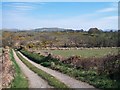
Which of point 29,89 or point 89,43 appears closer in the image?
point 29,89

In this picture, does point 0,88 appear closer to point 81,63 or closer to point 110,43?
point 81,63

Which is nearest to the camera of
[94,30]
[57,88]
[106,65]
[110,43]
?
[57,88]

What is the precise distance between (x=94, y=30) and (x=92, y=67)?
305ft

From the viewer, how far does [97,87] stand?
1535 cm

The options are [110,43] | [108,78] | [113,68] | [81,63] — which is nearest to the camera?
[108,78]

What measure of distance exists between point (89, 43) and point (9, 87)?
72154 millimetres

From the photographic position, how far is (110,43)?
76875 mm

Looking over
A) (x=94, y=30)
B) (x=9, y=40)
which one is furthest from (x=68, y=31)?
(x=9, y=40)

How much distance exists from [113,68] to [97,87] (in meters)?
4.27

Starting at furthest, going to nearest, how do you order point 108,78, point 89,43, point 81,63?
point 89,43
point 81,63
point 108,78

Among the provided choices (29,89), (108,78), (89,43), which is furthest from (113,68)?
(89,43)

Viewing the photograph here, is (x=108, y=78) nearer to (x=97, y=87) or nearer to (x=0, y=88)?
(x=97, y=87)

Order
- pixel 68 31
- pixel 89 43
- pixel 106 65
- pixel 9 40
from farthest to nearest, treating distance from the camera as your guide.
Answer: pixel 68 31 → pixel 9 40 → pixel 89 43 → pixel 106 65

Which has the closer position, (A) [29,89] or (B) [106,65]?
(A) [29,89]
